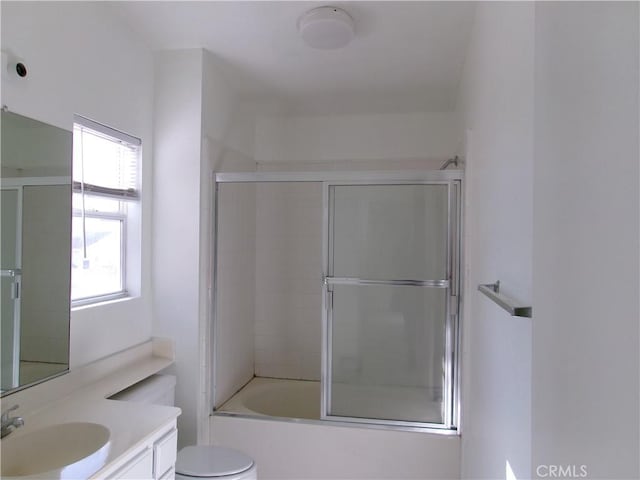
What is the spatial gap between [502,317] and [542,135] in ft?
2.14

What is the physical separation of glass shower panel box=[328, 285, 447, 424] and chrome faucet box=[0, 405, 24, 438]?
1.62m

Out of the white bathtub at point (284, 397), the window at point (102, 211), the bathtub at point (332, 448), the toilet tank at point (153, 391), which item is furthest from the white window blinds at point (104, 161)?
the white bathtub at point (284, 397)

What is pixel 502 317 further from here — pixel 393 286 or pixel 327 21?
pixel 327 21

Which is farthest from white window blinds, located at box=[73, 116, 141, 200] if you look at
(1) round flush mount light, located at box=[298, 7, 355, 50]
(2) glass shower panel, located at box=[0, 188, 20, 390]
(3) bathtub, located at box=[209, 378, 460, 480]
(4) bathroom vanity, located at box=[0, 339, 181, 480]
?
(3) bathtub, located at box=[209, 378, 460, 480]

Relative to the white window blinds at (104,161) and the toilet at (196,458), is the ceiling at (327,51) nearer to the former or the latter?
the white window blinds at (104,161)

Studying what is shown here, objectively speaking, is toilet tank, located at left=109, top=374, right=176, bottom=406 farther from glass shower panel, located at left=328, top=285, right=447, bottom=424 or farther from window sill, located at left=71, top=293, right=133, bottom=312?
glass shower panel, located at left=328, top=285, right=447, bottom=424

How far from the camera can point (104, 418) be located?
1520 mm

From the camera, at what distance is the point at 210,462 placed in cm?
192

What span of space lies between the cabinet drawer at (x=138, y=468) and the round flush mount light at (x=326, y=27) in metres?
1.97

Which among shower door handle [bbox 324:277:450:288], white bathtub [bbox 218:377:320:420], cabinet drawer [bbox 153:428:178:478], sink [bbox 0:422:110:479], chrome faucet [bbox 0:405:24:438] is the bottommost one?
white bathtub [bbox 218:377:320:420]

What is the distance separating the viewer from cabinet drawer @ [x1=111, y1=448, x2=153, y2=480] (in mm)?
1286

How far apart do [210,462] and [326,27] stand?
2197 millimetres

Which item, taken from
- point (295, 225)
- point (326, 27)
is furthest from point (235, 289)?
point (326, 27)

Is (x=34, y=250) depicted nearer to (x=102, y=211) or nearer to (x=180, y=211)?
(x=102, y=211)
